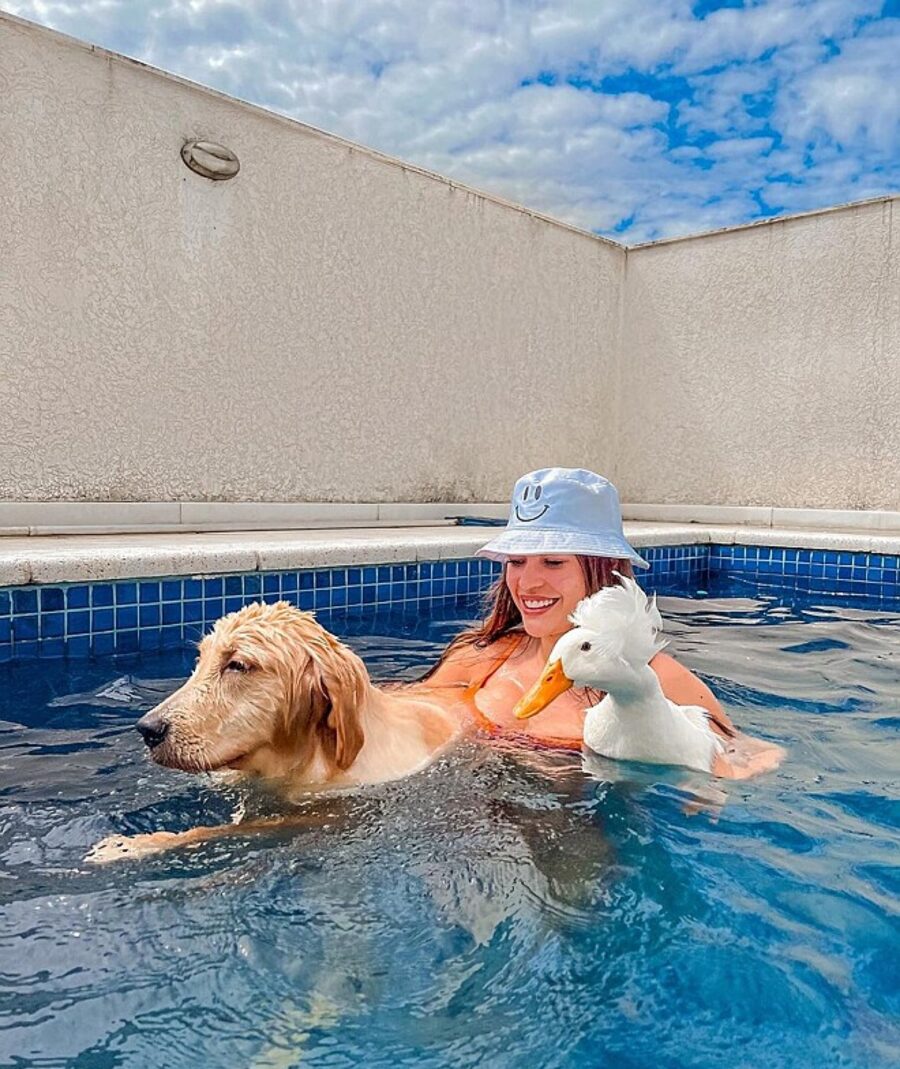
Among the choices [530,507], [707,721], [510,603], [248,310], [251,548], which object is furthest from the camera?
[248,310]

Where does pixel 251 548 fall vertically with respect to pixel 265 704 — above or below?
above

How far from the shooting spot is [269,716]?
2256 mm

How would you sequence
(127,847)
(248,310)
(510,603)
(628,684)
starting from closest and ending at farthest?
(127,847), (628,684), (510,603), (248,310)

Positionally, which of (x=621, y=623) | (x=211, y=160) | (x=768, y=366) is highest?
(x=211, y=160)

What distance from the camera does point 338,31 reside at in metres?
9.62

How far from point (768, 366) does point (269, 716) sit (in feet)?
32.9

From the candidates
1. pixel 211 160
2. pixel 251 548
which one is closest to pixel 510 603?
pixel 251 548

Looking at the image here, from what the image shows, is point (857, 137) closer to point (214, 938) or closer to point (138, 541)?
point (138, 541)

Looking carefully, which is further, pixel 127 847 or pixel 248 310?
pixel 248 310

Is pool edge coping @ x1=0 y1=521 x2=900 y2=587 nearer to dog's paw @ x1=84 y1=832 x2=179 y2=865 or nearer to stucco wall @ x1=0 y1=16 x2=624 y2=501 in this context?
stucco wall @ x1=0 y1=16 x2=624 y2=501

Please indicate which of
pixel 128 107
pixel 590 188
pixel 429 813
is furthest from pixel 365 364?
pixel 429 813

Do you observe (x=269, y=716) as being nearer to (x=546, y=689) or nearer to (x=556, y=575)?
(x=546, y=689)

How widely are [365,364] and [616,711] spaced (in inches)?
283

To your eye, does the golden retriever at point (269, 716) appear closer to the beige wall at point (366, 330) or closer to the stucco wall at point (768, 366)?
the beige wall at point (366, 330)
